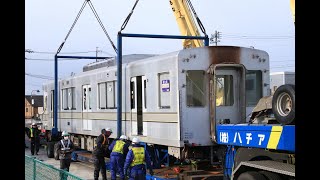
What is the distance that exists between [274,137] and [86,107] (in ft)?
38.7

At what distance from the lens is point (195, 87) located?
35.9 feet

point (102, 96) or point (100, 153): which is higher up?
point (102, 96)

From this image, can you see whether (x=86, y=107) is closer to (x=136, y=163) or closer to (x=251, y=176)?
(x=136, y=163)

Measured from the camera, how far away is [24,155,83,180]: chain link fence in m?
8.00

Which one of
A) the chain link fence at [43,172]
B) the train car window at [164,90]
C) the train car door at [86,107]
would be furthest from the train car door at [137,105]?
the train car door at [86,107]

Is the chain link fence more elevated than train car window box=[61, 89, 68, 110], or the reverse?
train car window box=[61, 89, 68, 110]

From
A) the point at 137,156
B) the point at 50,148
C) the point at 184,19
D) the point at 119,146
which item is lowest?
the point at 50,148

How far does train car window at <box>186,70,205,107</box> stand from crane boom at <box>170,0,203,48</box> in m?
9.18

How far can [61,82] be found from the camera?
70.4ft

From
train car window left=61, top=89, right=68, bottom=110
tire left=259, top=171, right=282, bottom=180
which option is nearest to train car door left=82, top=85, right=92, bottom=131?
train car window left=61, top=89, right=68, bottom=110

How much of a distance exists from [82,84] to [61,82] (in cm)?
353

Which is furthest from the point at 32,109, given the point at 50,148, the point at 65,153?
the point at 65,153

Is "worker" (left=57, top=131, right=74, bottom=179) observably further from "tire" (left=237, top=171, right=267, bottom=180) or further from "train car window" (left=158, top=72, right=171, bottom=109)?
"tire" (left=237, top=171, right=267, bottom=180)
